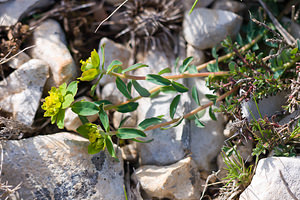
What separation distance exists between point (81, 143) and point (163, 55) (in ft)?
4.38

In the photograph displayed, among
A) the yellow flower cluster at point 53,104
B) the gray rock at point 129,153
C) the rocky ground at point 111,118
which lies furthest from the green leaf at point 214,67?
the yellow flower cluster at point 53,104

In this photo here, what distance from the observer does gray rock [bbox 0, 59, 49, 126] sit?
2883mm

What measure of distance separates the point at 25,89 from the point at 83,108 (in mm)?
788

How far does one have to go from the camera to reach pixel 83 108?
8.29 ft

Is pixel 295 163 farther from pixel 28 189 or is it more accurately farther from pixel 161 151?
pixel 28 189

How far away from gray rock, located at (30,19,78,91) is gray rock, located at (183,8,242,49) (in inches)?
50.2

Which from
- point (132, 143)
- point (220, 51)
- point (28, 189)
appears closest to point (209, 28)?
point (220, 51)

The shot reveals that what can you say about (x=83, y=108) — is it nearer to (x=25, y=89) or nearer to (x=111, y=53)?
(x=25, y=89)

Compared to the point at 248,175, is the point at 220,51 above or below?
above

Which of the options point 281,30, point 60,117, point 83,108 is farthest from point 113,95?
point 281,30

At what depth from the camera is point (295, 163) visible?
2.44 m

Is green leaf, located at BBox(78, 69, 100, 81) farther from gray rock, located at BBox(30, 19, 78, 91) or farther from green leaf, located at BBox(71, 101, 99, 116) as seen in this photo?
gray rock, located at BBox(30, 19, 78, 91)

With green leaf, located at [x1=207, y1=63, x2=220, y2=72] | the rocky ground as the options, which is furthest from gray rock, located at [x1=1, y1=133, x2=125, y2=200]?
green leaf, located at [x1=207, y1=63, x2=220, y2=72]

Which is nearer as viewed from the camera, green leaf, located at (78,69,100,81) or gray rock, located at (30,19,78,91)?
green leaf, located at (78,69,100,81)
